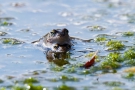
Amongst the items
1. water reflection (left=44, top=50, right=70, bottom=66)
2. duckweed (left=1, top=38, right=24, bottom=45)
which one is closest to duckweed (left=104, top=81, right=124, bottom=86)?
water reflection (left=44, top=50, right=70, bottom=66)

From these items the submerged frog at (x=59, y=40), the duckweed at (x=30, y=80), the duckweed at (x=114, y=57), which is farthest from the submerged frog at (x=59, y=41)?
the duckweed at (x=30, y=80)

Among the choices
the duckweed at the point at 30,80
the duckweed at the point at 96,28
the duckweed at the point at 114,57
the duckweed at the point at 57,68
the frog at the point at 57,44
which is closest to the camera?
the duckweed at the point at 30,80

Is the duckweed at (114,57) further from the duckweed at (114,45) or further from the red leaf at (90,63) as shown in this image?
the duckweed at (114,45)

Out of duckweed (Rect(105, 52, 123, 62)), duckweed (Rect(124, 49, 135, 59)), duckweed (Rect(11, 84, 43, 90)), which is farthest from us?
duckweed (Rect(124, 49, 135, 59))

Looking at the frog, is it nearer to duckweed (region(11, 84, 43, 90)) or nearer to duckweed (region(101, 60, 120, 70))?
duckweed (region(101, 60, 120, 70))

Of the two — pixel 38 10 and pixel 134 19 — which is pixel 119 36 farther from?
pixel 38 10

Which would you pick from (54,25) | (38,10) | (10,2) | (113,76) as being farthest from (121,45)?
(10,2)
